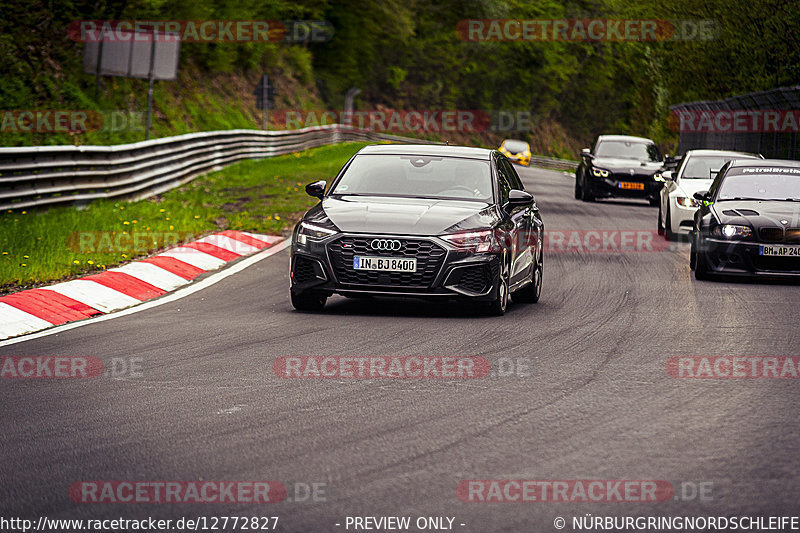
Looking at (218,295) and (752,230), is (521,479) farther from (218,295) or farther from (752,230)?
(752,230)

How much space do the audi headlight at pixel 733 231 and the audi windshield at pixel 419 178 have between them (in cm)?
382

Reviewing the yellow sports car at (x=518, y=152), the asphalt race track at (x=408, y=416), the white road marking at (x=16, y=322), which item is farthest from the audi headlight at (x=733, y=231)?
the yellow sports car at (x=518, y=152)

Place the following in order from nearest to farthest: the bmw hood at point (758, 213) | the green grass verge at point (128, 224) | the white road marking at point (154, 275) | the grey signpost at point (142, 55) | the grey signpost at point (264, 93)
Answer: the white road marking at point (154, 275)
the green grass verge at point (128, 224)
the bmw hood at point (758, 213)
the grey signpost at point (142, 55)
the grey signpost at point (264, 93)

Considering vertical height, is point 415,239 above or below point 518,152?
above

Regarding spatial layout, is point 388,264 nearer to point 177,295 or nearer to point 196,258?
point 177,295

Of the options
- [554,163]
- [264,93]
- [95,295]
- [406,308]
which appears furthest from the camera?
[554,163]

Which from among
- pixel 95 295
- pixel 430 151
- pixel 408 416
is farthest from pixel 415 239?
pixel 408 416

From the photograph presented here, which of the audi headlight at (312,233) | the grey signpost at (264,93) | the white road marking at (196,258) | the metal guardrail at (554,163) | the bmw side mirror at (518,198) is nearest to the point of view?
the audi headlight at (312,233)

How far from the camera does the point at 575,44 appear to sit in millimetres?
101938

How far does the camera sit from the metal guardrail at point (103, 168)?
15403mm

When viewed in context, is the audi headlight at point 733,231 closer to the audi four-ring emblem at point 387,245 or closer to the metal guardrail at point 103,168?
the audi four-ring emblem at point 387,245

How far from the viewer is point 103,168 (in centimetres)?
1883

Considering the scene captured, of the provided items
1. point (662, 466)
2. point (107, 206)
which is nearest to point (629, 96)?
point (107, 206)

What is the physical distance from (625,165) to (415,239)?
18.5 m
